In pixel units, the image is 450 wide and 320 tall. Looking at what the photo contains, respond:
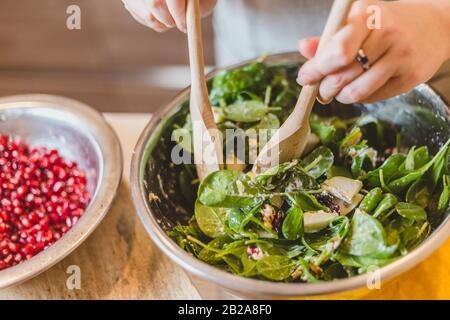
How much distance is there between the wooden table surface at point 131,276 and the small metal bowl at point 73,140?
9cm

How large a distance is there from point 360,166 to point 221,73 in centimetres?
30

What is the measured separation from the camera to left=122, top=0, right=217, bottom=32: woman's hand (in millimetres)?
716

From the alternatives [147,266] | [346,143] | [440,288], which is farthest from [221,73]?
[440,288]

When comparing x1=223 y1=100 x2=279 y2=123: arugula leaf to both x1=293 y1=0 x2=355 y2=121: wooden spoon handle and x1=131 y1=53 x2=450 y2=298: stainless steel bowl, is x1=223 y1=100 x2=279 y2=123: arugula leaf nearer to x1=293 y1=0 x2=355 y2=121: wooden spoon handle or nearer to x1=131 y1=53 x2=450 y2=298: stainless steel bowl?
x1=131 y1=53 x2=450 y2=298: stainless steel bowl

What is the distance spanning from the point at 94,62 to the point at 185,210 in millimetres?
1256

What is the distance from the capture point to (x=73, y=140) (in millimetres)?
975

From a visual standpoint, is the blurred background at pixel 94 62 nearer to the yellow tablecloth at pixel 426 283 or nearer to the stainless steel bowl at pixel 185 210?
the stainless steel bowl at pixel 185 210

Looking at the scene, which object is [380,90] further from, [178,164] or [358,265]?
[178,164]

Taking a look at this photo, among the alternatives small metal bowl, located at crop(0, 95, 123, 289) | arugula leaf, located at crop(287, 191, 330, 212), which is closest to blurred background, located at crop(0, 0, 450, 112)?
small metal bowl, located at crop(0, 95, 123, 289)

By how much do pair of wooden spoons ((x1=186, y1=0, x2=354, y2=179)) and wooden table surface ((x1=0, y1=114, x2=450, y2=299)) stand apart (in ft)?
0.56

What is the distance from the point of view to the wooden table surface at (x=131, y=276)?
2.56 feet
